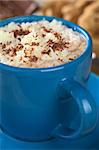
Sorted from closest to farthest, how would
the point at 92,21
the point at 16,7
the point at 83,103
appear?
the point at 83,103, the point at 92,21, the point at 16,7

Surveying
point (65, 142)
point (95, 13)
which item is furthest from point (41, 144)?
point (95, 13)

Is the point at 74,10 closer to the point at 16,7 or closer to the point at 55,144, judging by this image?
the point at 16,7

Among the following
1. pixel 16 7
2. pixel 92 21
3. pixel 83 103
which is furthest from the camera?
pixel 16 7

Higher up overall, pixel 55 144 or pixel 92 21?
pixel 92 21

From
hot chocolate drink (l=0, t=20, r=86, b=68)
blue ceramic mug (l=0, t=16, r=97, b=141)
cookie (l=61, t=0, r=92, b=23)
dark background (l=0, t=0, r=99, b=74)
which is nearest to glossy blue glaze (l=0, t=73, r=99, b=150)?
blue ceramic mug (l=0, t=16, r=97, b=141)

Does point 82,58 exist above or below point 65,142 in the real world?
above

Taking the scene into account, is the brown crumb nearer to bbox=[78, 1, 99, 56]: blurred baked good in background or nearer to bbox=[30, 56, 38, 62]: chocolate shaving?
bbox=[30, 56, 38, 62]: chocolate shaving

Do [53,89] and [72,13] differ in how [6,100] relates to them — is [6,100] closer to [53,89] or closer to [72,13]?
[53,89]

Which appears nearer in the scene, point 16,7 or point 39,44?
point 39,44

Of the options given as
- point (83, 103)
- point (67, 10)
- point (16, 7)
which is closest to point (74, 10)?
point (67, 10)
